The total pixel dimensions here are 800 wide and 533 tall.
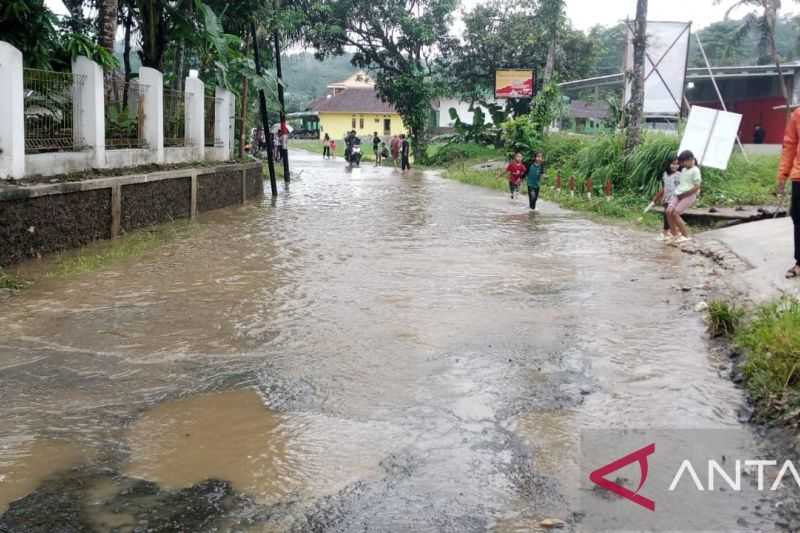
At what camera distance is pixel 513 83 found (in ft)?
109

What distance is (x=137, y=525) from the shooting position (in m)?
3.68

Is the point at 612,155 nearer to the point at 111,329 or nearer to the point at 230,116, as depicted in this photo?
the point at 230,116

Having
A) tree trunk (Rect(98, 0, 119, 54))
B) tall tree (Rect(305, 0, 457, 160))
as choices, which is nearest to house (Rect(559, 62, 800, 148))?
tall tree (Rect(305, 0, 457, 160))

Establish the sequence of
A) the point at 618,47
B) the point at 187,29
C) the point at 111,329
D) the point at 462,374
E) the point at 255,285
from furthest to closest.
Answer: the point at 618,47 < the point at 187,29 < the point at 255,285 < the point at 111,329 < the point at 462,374

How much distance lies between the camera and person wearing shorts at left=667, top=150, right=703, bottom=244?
12.3 m

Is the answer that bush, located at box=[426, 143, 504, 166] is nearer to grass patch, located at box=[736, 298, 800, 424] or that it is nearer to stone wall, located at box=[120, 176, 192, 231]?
stone wall, located at box=[120, 176, 192, 231]

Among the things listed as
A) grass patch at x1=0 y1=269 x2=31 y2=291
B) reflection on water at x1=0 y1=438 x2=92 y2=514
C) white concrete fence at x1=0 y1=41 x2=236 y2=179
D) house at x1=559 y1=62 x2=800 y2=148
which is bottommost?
reflection on water at x1=0 y1=438 x2=92 y2=514

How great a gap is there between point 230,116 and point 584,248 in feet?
36.2

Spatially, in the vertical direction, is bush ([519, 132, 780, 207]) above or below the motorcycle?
below

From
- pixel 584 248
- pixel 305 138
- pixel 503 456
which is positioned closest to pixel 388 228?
pixel 584 248

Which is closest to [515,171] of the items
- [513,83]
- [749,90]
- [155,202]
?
[155,202]

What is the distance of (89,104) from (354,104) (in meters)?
60.1

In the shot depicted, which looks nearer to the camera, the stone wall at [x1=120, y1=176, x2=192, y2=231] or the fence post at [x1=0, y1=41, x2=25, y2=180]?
the fence post at [x1=0, y1=41, x2=25, y2=180]

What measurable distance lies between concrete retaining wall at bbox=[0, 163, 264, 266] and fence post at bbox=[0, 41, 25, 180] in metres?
0.46
